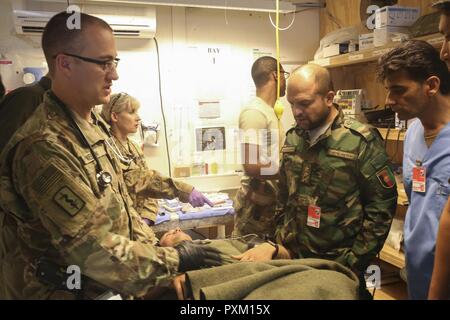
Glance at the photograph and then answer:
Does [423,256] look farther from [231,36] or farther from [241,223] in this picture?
[231,36]

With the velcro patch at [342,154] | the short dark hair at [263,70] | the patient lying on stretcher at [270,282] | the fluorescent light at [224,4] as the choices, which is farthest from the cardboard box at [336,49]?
the patient lying on stretcher at [270,282]

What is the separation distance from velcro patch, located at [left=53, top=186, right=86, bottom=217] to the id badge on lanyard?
3.95 feet

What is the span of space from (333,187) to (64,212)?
1050mm

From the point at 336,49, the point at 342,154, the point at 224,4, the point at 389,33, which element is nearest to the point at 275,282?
the point at 342,154

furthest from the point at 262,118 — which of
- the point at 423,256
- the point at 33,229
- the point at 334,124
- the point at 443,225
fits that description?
the point at 33,229

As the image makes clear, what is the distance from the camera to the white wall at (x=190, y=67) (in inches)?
130

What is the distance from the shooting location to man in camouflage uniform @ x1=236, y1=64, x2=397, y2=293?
1504 mm

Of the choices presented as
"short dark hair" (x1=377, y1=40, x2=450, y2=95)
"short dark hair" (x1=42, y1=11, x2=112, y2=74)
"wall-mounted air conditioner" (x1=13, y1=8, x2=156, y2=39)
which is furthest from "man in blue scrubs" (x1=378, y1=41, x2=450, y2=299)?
"wall-mounted air conditioner" (x1=13, y1=8, x2=156, y2=39)

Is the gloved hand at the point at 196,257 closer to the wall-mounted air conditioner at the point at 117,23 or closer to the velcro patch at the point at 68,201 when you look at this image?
the velcro patch at the point at 68,201

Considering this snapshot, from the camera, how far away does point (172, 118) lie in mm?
3418

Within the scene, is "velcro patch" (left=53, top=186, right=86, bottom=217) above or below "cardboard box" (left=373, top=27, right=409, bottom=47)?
below

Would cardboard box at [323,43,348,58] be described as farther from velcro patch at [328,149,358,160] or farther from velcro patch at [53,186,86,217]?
velcro patch at [53,186,86,217]

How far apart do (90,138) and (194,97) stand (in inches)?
90.5
